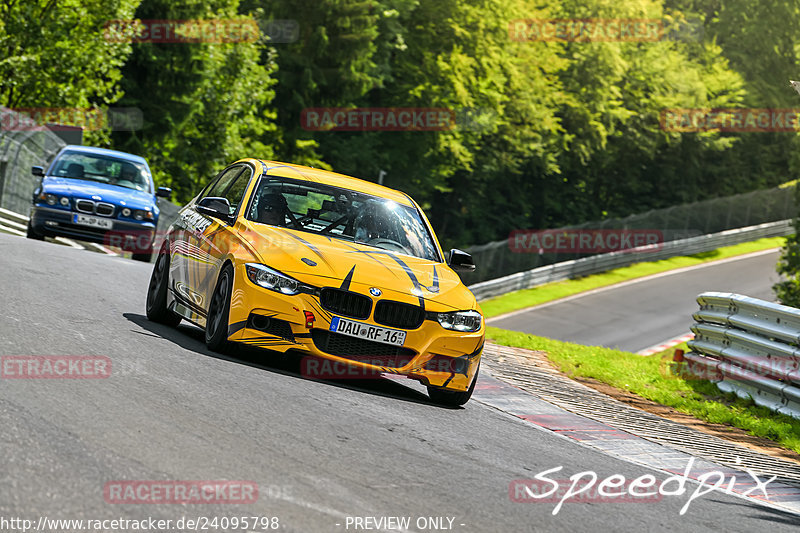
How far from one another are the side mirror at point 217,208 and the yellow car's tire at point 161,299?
1149 millimetres

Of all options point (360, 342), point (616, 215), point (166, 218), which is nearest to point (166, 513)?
point (360, 342)

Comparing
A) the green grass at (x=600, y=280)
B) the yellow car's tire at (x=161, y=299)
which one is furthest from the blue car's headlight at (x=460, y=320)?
the green grass at (x=600, y=280)

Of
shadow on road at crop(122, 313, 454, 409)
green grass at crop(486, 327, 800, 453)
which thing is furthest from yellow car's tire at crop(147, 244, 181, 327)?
green grass at crop(486, 327, 800, 453)

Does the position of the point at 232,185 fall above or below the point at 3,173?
above

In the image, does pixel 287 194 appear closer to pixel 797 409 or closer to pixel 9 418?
pixel 9 418

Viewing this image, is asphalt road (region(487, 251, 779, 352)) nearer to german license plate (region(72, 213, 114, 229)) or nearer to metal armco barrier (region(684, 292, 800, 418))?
german license plate (region(72, 213, 114, 229))

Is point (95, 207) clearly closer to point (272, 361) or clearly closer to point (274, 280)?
point (272, 361)

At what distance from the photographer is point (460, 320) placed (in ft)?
28.0

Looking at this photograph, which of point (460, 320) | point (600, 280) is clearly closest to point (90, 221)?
point (460, 320)

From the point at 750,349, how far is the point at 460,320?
495 cm

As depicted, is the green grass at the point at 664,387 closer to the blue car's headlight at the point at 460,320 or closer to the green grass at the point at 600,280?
the blue car's headlight at the point at 460,320

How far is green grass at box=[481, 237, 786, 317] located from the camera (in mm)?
38594

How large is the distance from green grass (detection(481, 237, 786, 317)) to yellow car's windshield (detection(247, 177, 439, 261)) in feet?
84.7

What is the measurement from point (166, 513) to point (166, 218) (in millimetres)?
27064
